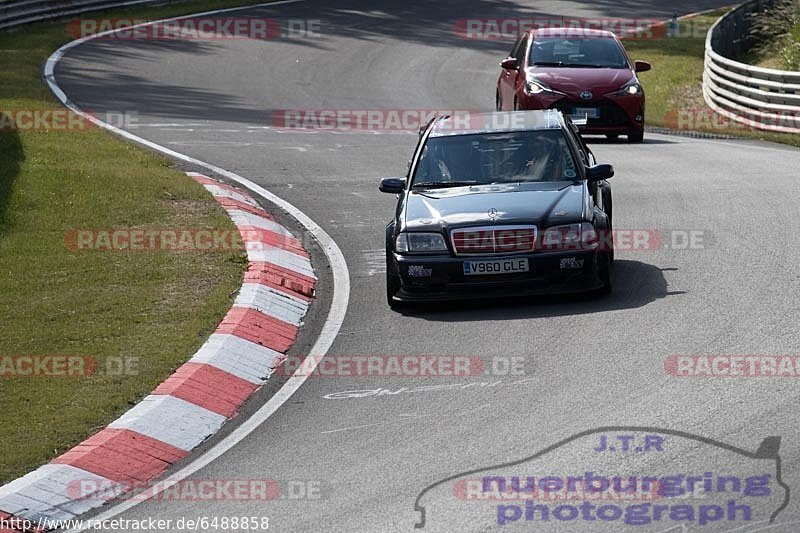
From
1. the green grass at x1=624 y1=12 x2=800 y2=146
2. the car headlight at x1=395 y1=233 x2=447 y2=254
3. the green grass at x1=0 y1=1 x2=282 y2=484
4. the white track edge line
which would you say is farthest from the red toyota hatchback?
the car headlight at x1=395 y1=233 x2=447 y2=254

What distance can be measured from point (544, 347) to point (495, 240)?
1490 mm

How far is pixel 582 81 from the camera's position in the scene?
67.9ft

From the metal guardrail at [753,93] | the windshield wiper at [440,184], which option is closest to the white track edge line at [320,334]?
the windshield wiper at [440,184]

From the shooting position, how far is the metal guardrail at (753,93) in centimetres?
2380

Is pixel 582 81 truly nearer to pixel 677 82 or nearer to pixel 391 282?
pixel 677 82

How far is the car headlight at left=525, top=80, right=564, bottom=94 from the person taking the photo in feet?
67.5

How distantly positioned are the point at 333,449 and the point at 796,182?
383 inches

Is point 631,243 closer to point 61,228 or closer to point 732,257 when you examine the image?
point 732,257

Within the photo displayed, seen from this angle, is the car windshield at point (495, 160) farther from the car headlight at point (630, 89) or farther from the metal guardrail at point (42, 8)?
the metal guardrail at point (42, 8)

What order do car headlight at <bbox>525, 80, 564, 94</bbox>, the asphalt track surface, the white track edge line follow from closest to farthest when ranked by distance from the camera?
the asphalt track surface
the white track edge line
car headlight at <bbox>525, 80, 564, 94</bbox>

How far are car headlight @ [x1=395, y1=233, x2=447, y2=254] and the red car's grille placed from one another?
137 millimetres

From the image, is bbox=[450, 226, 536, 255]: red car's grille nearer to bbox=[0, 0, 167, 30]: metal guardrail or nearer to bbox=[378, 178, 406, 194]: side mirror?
bbox=[378, 178, 406, 194]: side mirror

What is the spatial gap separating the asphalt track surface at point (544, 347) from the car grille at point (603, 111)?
21.0 inches

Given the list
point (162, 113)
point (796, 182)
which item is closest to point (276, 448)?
point (796, 182)
